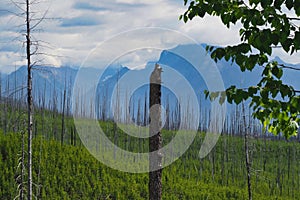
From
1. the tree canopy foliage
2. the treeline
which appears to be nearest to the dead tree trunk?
the tree canopy foliage

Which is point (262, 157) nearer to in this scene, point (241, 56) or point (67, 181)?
point (67, 181)

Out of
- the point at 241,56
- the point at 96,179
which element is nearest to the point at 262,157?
the point at 96,179

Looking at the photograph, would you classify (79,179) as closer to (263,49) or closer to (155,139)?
(155,139)

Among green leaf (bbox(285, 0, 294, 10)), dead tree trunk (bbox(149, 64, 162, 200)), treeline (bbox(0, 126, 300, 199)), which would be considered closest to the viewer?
green leaf (bbox(285, 0, 294, 10))

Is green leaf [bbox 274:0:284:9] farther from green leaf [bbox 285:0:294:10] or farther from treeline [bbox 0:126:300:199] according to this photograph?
treeline [bbox 0:126:300:199]

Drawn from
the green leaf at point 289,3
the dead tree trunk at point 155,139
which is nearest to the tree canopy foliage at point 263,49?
the green leaf at point 289,3

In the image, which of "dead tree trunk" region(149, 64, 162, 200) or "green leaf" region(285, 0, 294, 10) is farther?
"dead tree trunk" region(149, 64, 162, 200)

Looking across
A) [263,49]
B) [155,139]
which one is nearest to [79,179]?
[155,139]

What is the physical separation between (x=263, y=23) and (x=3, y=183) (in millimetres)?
24617

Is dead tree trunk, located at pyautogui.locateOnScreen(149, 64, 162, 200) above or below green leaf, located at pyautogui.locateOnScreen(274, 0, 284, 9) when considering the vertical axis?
below

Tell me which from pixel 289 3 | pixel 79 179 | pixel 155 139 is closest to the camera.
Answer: pixel 289 3

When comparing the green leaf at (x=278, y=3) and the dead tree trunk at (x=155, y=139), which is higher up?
the green leaf at (x=278, y=3)

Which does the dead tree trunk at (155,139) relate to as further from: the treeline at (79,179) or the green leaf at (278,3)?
the treeline at (79,179)

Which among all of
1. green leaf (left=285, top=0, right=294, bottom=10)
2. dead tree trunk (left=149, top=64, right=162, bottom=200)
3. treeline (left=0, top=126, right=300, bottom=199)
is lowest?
treeline (left=0, top=126, right=300, bottom=199)
